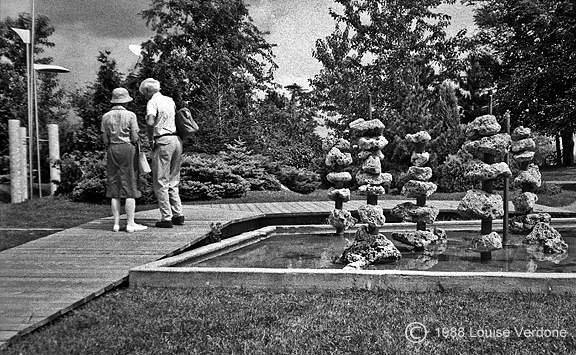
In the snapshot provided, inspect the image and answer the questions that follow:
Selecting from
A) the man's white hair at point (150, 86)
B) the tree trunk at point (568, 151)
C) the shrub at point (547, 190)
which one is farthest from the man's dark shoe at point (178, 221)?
the tree trunk at point (568, 151)

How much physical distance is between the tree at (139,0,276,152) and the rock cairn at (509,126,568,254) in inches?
168

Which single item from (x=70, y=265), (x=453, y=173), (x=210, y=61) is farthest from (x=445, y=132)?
(x=70, y=265)

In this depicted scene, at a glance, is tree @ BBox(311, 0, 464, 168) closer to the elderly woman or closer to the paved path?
the elderly woman

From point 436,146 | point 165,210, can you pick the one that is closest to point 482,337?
point 165,210

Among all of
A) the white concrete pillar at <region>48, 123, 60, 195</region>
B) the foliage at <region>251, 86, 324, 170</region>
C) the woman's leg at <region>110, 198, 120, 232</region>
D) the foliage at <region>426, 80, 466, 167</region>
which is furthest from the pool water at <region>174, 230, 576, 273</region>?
the foliage at <region>251, 86, 324, 170</region>

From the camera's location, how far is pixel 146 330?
288cm

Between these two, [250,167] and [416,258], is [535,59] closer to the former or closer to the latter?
[250,167]

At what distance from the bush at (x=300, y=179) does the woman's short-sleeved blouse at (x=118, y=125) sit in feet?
26.8

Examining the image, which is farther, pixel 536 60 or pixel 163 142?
pixel 536 60

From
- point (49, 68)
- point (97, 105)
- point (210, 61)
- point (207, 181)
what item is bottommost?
point (207, 181)

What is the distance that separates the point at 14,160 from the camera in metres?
5.35

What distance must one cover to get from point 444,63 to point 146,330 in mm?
18322

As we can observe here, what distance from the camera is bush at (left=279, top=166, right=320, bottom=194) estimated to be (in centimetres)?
1327

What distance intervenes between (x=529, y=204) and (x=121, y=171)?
4622 millimetres
